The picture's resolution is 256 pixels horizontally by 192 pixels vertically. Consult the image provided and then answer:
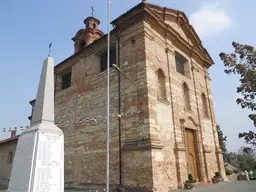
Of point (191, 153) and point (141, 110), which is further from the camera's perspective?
point (191, 153)

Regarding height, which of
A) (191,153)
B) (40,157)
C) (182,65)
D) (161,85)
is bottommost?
(40,157)

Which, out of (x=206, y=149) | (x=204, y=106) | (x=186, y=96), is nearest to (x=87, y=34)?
(x=186, y=96)

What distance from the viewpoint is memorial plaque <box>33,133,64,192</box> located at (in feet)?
11.9

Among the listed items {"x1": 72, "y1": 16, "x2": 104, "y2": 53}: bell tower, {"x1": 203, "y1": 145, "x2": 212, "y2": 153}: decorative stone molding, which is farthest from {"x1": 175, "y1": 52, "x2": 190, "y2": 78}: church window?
{"x1": 72, "y1": 16, "x2": 104, "y2": 53}: bell tower

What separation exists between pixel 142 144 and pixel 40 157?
5378 millimetres

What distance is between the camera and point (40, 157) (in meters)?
3.74

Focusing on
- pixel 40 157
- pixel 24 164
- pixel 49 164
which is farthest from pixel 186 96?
pixel 24 164

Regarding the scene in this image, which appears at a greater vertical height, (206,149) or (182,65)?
(182,65)

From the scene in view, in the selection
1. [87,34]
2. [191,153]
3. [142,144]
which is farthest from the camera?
[87,34]

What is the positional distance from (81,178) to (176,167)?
520 centimetres

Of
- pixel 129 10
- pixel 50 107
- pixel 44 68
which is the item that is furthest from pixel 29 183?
pixel 129 10

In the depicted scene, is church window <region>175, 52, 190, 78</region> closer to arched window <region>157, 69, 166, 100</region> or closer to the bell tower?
arched window <region>157, 69, 166, 100</region>

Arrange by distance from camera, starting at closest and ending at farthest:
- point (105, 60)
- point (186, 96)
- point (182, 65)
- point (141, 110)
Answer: point (141, 110) < point (105, 60) < point (186, 96) < point (182, 65)

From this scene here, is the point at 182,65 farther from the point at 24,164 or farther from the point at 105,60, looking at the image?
the point at 24,164
